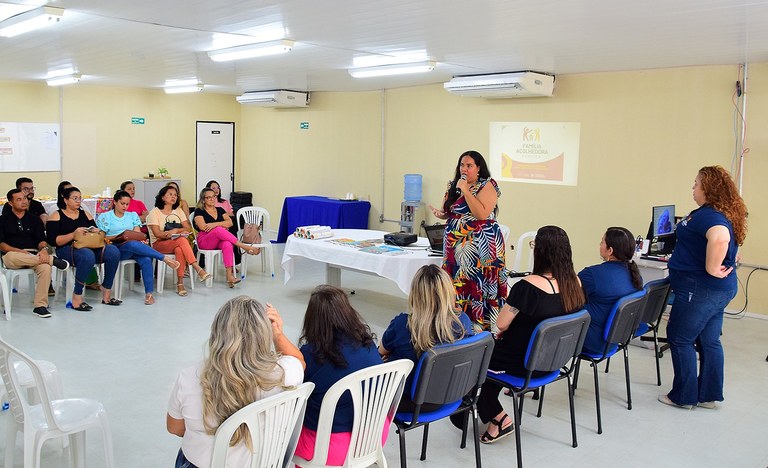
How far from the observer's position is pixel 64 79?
32.5 ft

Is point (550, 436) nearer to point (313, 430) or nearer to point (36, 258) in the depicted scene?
point (313, 430)

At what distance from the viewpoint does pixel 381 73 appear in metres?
7.80

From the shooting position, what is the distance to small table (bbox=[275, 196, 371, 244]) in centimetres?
1032

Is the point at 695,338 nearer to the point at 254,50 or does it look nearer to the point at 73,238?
the point at 254,50

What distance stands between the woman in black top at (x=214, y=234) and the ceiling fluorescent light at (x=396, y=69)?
224 centimetres

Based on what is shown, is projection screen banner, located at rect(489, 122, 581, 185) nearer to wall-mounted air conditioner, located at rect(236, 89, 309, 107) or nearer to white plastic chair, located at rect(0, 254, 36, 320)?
wall-mounted air conditioner, located at rect(236, 89, 309, 107)

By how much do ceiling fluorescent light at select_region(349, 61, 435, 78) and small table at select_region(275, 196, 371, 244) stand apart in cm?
276

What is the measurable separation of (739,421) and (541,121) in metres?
4.94

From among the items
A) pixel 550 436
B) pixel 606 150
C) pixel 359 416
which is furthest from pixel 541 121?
pixel 359 416

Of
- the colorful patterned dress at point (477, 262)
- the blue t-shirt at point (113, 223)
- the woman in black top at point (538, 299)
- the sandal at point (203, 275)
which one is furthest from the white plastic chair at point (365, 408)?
the sandal at point (203, 275)

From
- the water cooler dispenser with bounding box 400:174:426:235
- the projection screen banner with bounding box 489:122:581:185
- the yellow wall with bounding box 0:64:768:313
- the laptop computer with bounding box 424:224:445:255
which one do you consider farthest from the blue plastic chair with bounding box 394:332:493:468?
the water cooler dispenser with bounding box 400:174:426:235

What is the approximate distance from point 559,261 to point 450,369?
987 mm

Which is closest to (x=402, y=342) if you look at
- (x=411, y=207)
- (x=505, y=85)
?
(x=505, y=85)

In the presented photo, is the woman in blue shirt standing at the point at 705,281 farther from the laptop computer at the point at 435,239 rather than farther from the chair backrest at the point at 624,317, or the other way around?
the laptop computer at the point at 435,239
